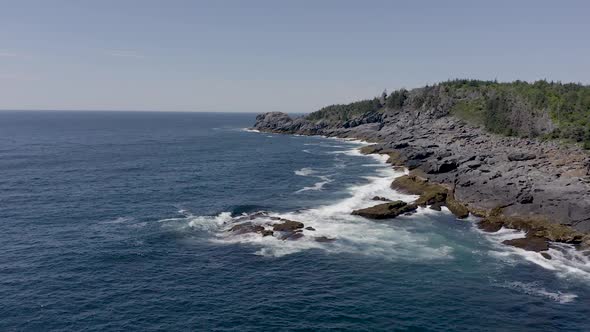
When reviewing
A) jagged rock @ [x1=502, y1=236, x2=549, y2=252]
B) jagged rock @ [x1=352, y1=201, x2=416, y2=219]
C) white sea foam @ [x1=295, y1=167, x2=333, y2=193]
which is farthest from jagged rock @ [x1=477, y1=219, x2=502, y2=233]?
white sea foam @ [x1=295, y1=167, x2=333, y2=193]

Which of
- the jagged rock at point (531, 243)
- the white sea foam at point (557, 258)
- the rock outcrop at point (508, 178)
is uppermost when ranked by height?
the rock outcrop at point (508, 178)

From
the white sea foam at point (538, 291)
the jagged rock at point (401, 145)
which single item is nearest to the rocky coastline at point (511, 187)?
the white sea foam at point (538, 291)

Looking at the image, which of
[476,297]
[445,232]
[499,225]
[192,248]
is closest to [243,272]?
[192,248]

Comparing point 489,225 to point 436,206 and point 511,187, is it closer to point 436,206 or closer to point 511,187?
point 511,187

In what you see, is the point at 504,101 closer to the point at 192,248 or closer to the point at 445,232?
the point at 445,232

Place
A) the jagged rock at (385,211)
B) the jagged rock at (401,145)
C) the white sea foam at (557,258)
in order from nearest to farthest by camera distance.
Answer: the white sea foam at (557,258), the jagged rock at (385,211), the jagged rock at (401,145)

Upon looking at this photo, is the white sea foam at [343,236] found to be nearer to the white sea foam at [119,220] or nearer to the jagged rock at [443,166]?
the white sea foam at [119,220]

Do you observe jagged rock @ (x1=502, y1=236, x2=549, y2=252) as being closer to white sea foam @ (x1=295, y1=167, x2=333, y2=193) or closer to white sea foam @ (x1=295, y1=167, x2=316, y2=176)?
white sea foam @ (x1=295, y1=167, x2=333, y2=193)
